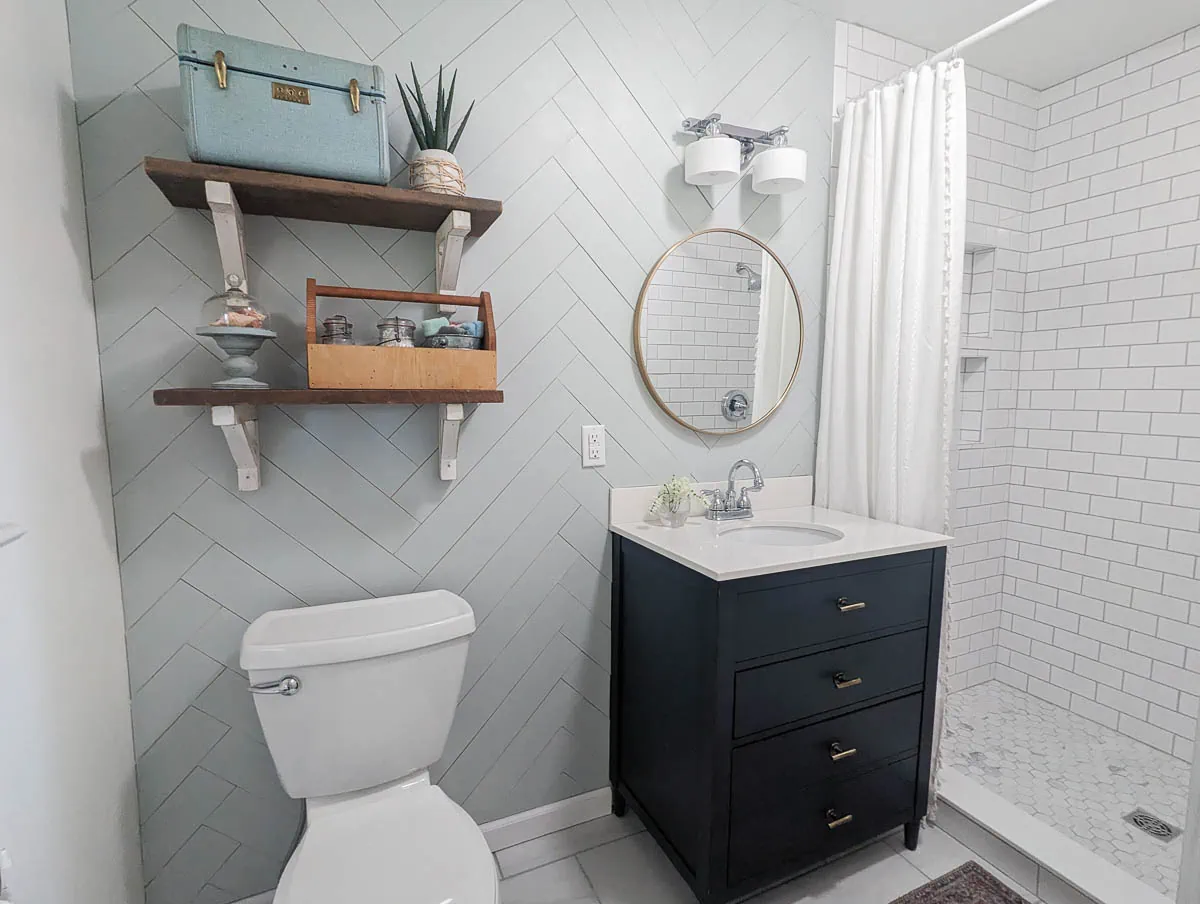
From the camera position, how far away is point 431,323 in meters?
1.35

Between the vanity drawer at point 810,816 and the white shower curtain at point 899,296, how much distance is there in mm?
243

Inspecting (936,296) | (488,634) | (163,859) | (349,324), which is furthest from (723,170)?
(163,859)

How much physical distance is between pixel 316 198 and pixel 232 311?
29 centimetres

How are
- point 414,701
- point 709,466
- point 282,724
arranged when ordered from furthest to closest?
point 709,466
point 414,701
point 282,724

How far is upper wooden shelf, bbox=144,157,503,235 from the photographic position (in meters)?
1.13

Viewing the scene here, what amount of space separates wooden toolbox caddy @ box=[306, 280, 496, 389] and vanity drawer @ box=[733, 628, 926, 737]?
3.03 ft

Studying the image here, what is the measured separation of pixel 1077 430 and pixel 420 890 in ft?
8.91

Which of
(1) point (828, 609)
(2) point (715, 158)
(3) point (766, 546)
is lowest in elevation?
(1) point (828, 609)

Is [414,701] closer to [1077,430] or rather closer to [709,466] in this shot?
[709,466]

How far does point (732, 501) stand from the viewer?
1.86m

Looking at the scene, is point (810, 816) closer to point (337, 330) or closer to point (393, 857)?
point (393, 857)

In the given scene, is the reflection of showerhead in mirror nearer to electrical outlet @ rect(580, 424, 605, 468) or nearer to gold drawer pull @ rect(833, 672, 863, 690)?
electrical outlet @ rect(580, 424, 605, 468)

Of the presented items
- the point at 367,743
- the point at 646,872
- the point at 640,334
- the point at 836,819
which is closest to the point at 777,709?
the point at 836,819

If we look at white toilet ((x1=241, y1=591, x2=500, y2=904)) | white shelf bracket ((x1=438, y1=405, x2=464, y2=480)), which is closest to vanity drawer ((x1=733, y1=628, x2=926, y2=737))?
white toilet ((x1=241, y1=591, x2=500, y2=904))
